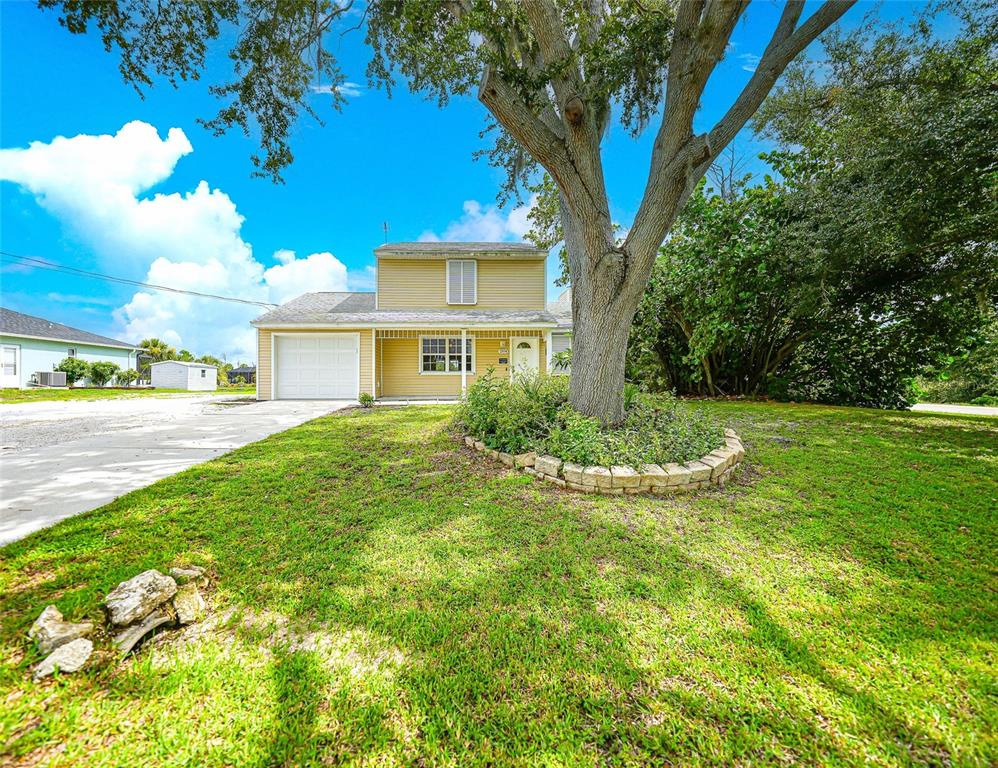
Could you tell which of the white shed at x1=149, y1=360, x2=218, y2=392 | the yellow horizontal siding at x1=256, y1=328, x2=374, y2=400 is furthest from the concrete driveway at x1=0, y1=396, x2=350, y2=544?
the white shed at x1=149, y1=360, x2=218, y2=392

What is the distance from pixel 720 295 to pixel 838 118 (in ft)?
11.5

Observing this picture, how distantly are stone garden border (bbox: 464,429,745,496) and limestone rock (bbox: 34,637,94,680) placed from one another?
3213 mm

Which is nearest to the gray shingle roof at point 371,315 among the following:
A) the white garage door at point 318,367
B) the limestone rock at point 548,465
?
the white garage door at point 318,367

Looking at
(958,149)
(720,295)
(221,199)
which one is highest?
(221,199)

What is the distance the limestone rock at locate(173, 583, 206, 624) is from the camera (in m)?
1.87

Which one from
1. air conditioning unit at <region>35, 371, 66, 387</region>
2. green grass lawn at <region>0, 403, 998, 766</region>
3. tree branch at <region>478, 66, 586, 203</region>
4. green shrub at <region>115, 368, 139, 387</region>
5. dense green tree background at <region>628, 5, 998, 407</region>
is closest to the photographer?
green grass lawn at <region>0, 403, 998, 766</region>

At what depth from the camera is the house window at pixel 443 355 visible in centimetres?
1291

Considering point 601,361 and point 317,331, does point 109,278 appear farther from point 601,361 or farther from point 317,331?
point 601,361

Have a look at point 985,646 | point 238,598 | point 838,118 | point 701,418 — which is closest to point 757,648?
point 985,646

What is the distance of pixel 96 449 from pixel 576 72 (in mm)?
8085

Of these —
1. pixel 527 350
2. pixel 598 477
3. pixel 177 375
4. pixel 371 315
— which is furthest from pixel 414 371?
pixel 177 375

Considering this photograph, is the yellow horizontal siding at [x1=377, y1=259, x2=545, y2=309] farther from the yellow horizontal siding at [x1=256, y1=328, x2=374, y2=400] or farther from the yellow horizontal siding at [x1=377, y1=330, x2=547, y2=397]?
the yellow horizontal siding at [x1=256, y1=328, x2=374, y2=400]

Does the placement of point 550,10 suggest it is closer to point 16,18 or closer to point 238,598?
point 238,598

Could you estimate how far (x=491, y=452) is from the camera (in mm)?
4590
